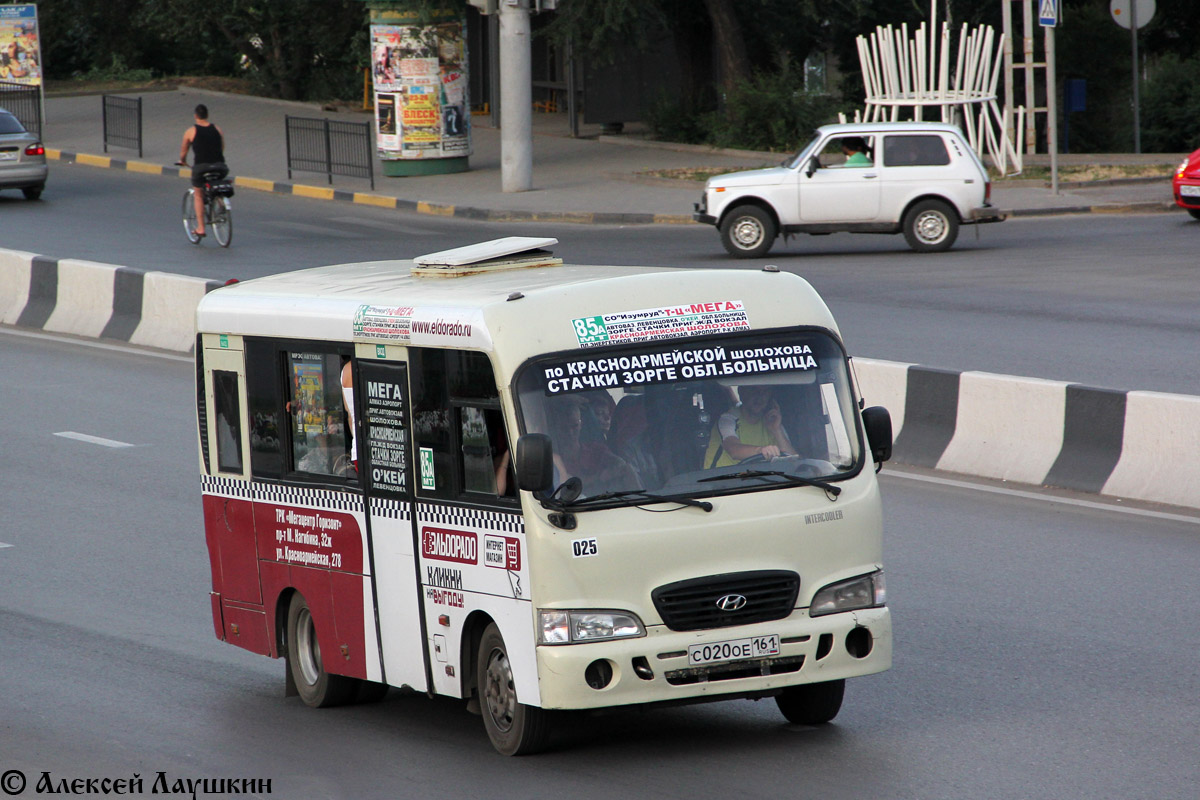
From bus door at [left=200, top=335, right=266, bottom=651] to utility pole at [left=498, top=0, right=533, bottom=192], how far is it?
69.2 ft

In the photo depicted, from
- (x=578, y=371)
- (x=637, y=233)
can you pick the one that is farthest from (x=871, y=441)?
(x=637, y=233)

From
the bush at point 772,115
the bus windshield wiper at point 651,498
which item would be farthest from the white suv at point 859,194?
the bus windshield wiper at point 651,498

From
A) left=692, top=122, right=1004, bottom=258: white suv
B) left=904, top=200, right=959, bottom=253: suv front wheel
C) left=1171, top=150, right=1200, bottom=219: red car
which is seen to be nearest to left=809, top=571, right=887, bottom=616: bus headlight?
left=692, top=122, right=1004, bottom=258: white suv

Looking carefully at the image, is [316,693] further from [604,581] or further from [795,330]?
[795,330]

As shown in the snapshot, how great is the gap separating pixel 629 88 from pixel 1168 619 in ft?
102

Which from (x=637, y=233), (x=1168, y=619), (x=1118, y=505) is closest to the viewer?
(x=1168, y=619)

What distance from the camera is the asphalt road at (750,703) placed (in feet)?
21.5

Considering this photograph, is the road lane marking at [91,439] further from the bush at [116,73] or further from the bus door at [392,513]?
the bush at [116,73]

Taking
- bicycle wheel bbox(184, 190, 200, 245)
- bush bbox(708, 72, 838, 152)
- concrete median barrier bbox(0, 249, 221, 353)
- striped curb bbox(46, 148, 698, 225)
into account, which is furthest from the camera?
bush bbox(708, 72, 838, 152)

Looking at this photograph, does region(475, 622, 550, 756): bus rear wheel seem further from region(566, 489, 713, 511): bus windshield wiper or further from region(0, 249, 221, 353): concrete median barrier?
region(0, 249, 221, 353): concrete median barrier

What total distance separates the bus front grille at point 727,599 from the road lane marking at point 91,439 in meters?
8.64

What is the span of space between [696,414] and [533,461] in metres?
0.82

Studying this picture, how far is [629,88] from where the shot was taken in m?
38.6

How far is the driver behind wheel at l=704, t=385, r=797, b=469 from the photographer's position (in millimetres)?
6844
